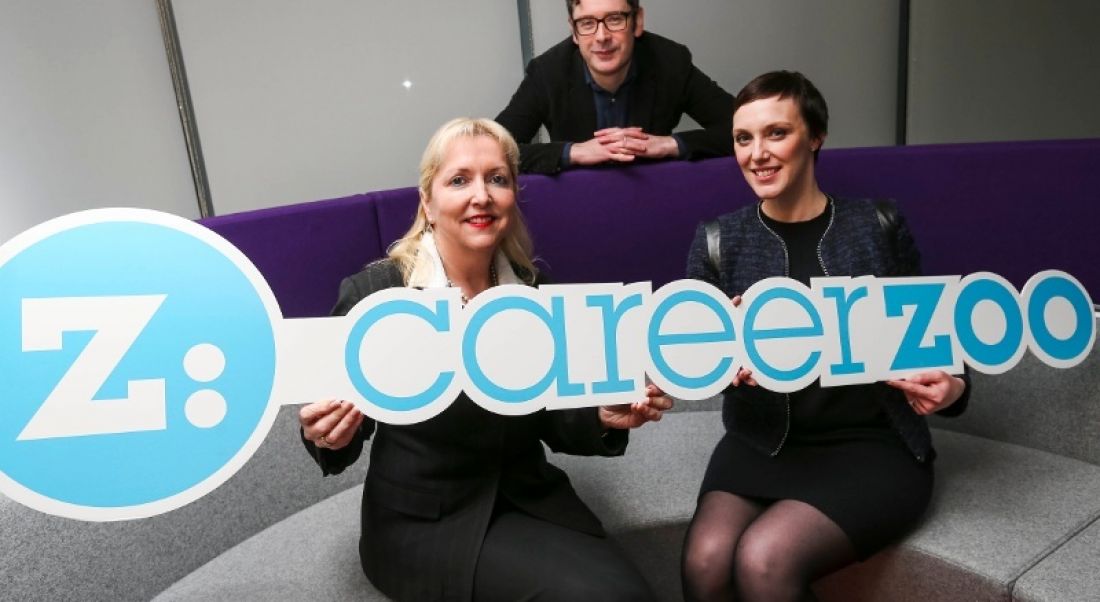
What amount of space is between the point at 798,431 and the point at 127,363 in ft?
3.79

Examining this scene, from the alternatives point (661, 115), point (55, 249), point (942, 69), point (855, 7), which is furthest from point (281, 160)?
point (942, 69)

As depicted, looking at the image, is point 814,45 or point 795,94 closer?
point 795,94

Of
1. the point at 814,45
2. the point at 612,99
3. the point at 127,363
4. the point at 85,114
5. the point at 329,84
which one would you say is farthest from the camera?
the point at 814,45

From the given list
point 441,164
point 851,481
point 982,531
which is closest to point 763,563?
point 851,481

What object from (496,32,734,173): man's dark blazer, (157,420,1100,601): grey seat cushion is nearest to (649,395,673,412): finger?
(157,420,1100,601): grey seat cushion

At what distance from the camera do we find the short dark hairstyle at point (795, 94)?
132 cm

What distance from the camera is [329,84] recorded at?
2352 millimetres

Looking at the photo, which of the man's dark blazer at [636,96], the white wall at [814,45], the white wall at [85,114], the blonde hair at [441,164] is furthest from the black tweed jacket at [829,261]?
the white wall at [85,114]

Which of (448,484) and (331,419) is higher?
(331,419)

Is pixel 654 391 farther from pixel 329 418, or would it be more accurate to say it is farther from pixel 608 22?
pixel 608 22

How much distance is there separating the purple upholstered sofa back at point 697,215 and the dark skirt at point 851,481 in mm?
584

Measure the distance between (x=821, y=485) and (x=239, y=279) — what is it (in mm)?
1053

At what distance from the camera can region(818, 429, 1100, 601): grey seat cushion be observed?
1.37m

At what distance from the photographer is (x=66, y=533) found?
1.38 m
